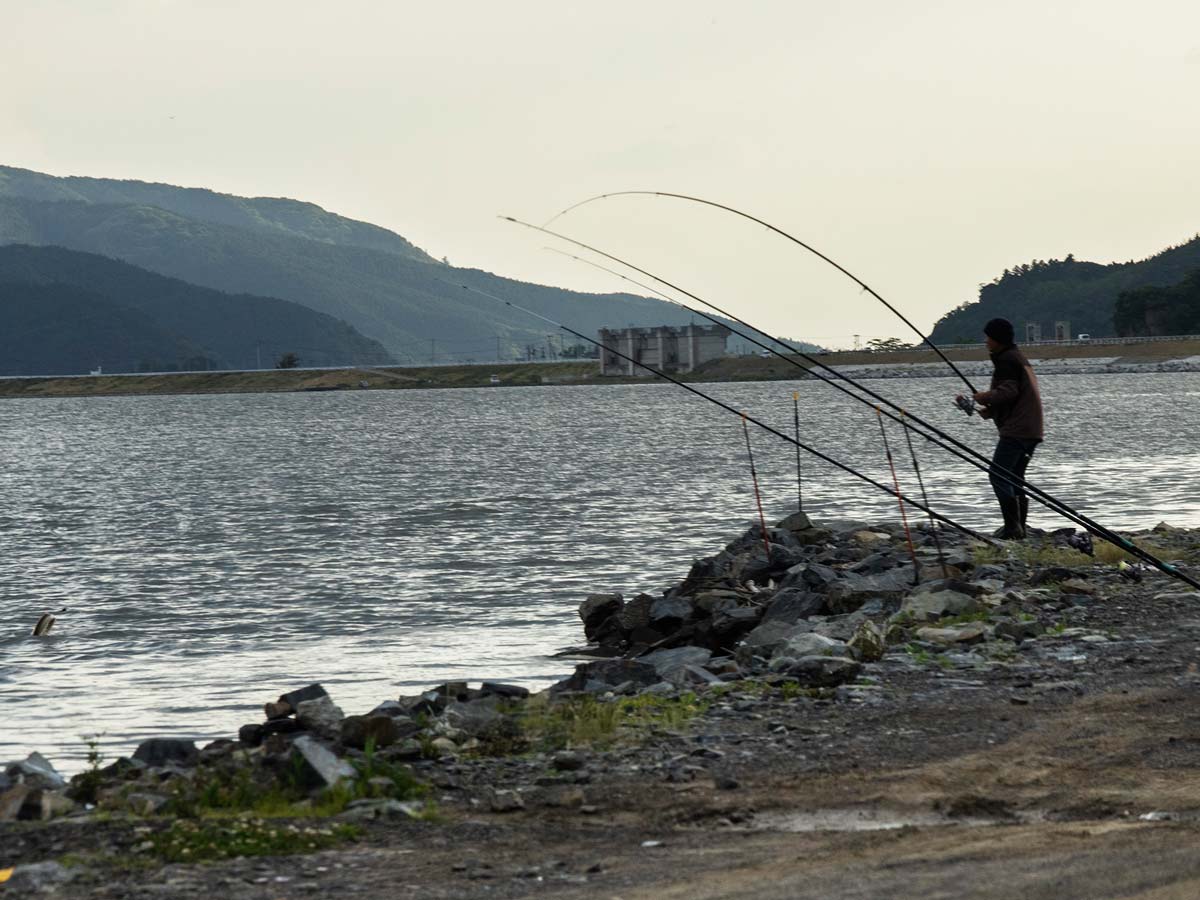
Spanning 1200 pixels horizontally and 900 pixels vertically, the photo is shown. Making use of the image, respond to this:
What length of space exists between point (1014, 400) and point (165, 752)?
27.4ft

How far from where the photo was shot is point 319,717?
925 cm

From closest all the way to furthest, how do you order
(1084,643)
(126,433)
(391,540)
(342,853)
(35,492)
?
(342,853) < (1084,643) < (391,540) < (35,492) < (126,433)

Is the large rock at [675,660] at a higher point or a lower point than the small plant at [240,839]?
lower

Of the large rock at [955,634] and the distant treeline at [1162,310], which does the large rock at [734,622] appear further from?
the distant treeline at [1162,310]

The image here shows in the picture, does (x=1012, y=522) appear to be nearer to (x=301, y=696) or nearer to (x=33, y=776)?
(x=301, y=696)

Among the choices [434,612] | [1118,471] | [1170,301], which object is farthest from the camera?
[1170,301]

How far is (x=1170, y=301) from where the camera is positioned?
6570 inches

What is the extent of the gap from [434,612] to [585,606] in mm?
2885

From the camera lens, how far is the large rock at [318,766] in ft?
24.3

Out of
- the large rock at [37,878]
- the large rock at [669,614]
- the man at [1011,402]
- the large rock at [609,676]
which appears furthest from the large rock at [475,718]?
the man at [1011,402]

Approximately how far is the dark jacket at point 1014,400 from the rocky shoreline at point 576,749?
49.8 inches

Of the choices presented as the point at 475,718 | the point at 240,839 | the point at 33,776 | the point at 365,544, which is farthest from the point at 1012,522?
the point at 365,544

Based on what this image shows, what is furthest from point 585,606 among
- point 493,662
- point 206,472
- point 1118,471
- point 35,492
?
point 206,472

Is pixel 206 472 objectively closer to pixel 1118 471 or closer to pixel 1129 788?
pixel 1118 471
